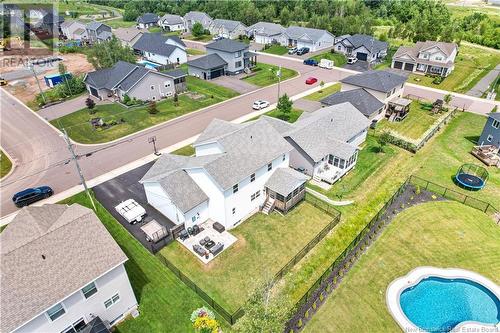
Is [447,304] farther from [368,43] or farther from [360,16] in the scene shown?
[360,16]

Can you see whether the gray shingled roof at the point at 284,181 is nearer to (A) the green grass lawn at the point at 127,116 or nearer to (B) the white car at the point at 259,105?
(B) the white car at the point at 259,105

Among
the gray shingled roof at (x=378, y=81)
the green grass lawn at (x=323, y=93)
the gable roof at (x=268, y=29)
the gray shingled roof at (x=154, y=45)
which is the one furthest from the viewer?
the gable roof at (x=268, y=29)

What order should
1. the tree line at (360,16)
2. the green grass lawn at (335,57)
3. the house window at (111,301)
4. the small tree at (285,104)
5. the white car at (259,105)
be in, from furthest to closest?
the tree line at (360,16), the green grass lawn at (335,57), the white car at (259,105), the small tree at (285,104), the house window at (111,301)

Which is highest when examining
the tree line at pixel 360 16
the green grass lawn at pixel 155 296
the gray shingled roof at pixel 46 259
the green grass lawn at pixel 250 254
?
the tree line at pixel 360 16

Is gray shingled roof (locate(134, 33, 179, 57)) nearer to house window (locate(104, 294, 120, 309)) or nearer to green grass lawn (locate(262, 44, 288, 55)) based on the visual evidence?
green grass lawn (locate(262, 44, 288, 55))

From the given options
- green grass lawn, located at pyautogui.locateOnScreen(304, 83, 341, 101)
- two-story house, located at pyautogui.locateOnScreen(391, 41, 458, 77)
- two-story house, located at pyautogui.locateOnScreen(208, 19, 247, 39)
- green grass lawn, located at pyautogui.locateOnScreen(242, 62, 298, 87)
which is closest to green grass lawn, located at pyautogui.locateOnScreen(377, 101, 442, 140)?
green grass lawn, located at pyautogui.locateOnScreen(304, 83, 341, 101)

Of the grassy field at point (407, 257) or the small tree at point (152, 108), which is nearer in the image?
the grassy field at point (407, 257)

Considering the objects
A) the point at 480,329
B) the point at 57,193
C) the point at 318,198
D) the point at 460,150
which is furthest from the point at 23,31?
the point at 480,329

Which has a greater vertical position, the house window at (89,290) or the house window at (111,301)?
the house window at (89,290)

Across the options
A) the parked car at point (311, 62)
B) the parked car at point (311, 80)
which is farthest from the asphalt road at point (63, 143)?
the parked car at point (311, 62)
